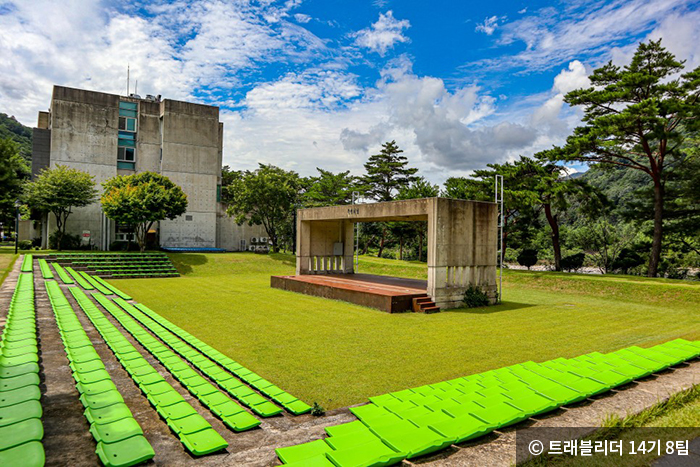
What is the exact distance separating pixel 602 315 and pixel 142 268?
29.3 meters

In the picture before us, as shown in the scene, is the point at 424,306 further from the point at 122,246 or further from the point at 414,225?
the point at 122,246

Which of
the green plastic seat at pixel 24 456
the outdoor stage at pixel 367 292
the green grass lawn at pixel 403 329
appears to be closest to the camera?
the green plastic seat at pixel 24 456

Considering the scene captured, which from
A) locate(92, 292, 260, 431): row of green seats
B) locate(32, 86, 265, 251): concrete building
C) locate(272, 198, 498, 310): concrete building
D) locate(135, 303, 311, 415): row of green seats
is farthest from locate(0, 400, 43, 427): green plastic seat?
locate(32, 86, 265, 251): concrete building

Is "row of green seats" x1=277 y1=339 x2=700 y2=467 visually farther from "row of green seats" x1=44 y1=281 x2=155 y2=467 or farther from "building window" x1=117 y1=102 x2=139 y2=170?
"building window" x1=117 y1=102 x2=139 y2=170

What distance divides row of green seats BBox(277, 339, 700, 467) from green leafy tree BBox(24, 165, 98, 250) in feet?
119

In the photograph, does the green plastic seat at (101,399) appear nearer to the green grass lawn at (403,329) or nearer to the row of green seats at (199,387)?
the row of green seats at (199,387)

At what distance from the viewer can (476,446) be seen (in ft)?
14.9

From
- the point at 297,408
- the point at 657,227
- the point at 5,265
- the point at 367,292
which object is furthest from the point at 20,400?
the point at 657,227

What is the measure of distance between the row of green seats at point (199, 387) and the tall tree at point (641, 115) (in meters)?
25.6

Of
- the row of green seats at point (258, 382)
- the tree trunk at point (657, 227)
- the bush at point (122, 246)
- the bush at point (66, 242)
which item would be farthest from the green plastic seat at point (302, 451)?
the bush at point (66, 242)

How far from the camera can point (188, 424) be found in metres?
4.81

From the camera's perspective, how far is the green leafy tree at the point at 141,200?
32.1 meters

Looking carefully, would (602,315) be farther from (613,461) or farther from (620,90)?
(620,90)

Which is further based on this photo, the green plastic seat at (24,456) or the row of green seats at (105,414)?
the row of green seats at (105,414)
